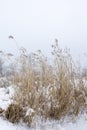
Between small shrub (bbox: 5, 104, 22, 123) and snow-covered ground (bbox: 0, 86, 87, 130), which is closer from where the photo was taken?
snow-covered ground (bbox: 0, 86, 87, 130)

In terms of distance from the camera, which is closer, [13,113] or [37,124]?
[13,113]

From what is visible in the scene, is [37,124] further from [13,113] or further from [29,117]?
[13,113]

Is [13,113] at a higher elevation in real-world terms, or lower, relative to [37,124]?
higher

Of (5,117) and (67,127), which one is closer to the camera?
(5,117)

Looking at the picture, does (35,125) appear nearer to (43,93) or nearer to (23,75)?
(43,93)

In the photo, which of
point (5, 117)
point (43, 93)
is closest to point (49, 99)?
point (43, 93)

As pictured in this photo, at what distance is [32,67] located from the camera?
4312 millimetres

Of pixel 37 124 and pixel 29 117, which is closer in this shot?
pixel 29 117

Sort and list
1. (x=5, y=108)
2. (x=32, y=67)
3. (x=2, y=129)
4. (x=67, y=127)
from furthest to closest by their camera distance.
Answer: (x=32, y=67) → (x=67, y=127) → (x=5, y=108) → (x=2, y=129)

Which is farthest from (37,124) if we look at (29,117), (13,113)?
(13,113)

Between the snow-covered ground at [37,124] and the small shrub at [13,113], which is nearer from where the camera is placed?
the snow-covered ground at [37,124]

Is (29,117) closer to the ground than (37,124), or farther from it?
farther from it

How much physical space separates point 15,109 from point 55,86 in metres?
0.77

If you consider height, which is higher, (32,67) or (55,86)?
(32,67)
